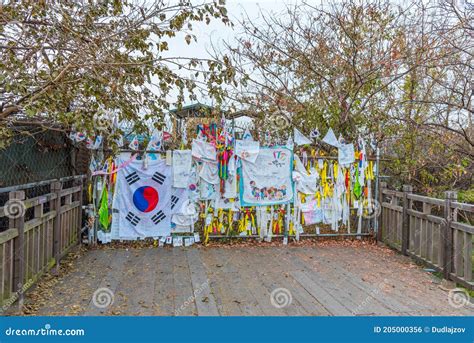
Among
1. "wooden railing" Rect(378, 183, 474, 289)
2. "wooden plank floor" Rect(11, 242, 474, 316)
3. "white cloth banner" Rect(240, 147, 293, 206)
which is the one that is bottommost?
"wooden plank floor" Rect(11, 242, 474, 316)

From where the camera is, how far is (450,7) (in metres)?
6.18

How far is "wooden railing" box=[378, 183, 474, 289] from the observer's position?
4.78m

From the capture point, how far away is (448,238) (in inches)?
199

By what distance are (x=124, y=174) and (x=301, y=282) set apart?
357 cm

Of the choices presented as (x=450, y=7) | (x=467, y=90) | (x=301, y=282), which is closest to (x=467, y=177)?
(x=467, y=90)

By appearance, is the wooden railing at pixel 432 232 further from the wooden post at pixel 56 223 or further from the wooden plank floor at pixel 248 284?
the wooden post at pixel 56 223

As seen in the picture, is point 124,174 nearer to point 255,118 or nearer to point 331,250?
point 255,118

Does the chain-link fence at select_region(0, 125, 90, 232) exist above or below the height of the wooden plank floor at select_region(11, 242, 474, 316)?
above

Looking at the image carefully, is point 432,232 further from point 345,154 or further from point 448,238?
point 345,154

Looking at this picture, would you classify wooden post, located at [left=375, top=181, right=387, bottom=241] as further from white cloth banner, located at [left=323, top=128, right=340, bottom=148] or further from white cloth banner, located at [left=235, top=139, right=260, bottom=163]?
white cloth banner, located at [left=235, top=139, right=260, bottom=163]

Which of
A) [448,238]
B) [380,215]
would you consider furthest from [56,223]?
[380,215]

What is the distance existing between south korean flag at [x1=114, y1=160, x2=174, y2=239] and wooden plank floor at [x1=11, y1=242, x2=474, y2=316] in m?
0.38

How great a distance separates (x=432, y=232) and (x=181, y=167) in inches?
160

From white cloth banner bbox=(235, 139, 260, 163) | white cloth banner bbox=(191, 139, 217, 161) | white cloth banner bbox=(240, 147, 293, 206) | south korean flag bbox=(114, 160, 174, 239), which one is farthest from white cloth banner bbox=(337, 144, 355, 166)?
south korean flag bbox=(114, 160, 174, 239)
